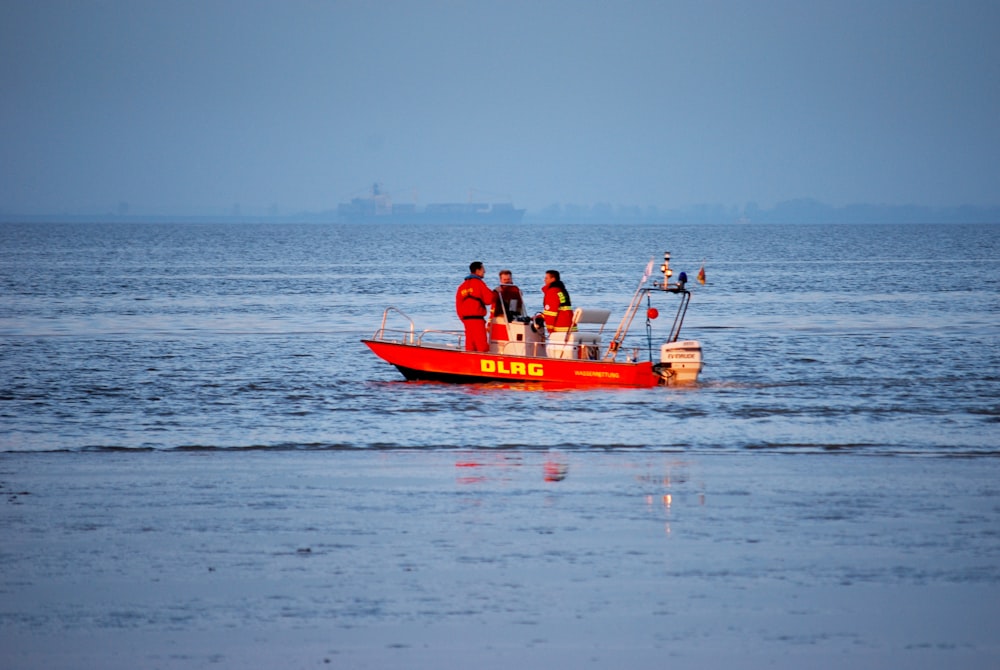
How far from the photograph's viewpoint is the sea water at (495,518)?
7664mm

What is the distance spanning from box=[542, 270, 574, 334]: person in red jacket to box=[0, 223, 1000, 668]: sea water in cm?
105

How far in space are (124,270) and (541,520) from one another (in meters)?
69.8

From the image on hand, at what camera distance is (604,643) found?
7566mm

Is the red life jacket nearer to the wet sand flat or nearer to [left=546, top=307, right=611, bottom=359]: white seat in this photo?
[left=546, top=307, right=611, bottom=359]: white seat

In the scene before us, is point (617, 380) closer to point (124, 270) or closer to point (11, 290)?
point (11, 290)

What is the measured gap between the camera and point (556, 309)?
20547 millimetres

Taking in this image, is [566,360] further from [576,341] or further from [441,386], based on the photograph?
[441,386]

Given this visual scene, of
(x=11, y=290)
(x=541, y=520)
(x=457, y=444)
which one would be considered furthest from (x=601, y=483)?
(x=11, y=290)

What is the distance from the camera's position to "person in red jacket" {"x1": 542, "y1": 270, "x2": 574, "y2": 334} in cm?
2030

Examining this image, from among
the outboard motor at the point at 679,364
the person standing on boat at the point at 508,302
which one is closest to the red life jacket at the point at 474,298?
the person standing on boat at the point at 508,302

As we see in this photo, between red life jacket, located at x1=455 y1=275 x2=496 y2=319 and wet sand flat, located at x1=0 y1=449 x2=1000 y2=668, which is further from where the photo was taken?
red life jacket, located at x1=455 y1=275 x2=496 y2=319

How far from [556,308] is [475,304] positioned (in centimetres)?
128

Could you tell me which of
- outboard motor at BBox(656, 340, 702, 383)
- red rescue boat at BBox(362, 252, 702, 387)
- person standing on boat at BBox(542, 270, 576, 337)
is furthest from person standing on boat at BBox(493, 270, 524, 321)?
outboard motor at BBox(656, 340, 702, 383)

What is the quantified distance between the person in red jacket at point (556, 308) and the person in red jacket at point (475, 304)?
850 mm
